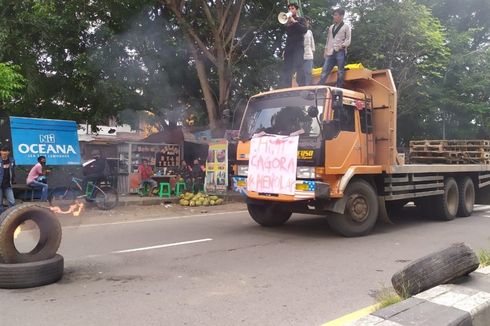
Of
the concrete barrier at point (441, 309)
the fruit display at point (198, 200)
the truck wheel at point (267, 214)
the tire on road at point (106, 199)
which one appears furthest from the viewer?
the fruit display at point (198, 200)

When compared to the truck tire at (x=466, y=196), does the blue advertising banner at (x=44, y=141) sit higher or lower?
higher

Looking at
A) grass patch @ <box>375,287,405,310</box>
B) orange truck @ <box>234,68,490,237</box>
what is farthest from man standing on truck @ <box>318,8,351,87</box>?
grass patch @ <box>375,287,405,310</box>

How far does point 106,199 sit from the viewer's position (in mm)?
13430

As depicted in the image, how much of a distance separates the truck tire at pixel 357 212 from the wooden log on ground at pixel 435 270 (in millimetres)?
3915

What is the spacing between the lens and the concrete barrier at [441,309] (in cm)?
341

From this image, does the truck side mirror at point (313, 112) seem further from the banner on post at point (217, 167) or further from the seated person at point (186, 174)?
the seated person at point (186, 174)

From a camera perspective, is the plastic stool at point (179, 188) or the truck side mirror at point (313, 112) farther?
the plastic stool at point (179, 188)

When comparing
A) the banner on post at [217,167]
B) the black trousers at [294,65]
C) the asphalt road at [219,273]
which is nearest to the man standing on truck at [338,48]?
the black trousers at [294,65]

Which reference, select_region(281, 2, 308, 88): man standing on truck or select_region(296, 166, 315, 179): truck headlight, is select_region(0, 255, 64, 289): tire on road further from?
select_region(281, 2, 308, 88): man standing on truck

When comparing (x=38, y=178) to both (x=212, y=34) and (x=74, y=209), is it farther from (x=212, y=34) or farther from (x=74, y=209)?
(x=212, y=34)

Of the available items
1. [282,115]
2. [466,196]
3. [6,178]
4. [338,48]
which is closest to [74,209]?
[6,178]

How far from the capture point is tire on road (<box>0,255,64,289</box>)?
209 inches

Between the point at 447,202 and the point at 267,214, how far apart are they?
14.6 feet

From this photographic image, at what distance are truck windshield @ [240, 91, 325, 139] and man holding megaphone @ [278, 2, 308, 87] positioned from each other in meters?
1.58
